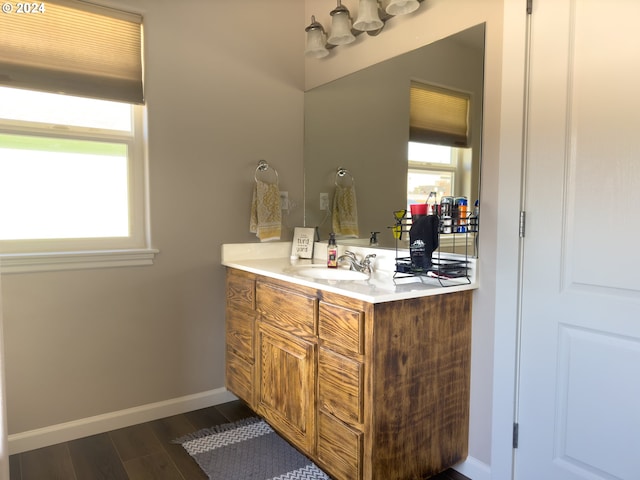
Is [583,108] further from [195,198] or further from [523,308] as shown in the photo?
[195,198]

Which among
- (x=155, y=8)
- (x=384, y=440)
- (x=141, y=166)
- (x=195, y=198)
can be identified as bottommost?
(x=384, y=440)

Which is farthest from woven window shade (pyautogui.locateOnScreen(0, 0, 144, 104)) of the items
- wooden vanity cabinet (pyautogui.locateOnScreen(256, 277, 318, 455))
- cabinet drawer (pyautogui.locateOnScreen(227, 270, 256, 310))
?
wooden vanity cabinet (pyautogui.locateOnScreen(256, 277, 318, 455))

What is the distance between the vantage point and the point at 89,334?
2.23 meters

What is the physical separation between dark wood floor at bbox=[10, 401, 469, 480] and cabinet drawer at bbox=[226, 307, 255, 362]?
409 mm

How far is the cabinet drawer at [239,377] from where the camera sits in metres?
2.35

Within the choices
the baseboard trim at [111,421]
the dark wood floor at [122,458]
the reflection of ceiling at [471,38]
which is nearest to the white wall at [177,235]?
the baseboard trim at [111,421]

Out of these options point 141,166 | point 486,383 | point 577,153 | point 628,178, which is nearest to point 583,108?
point 577,153

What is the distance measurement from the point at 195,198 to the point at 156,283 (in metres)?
0.51

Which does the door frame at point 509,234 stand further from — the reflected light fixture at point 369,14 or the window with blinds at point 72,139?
the window with blinds at point 72,139

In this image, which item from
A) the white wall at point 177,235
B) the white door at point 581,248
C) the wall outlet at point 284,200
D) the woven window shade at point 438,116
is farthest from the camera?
the wall outlet at point 284,200

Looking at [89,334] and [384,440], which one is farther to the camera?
[89,334]

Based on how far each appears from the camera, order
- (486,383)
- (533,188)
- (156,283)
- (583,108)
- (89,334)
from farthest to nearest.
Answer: (156,283)
(89,334)
(486,383)
(533,188)
(583,108)

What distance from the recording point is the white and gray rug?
1.94m

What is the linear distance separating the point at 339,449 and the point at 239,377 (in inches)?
36.0
